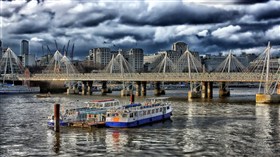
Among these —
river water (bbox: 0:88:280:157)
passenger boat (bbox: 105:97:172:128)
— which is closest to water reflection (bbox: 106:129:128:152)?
river water (bbox: 0:88:280:157)

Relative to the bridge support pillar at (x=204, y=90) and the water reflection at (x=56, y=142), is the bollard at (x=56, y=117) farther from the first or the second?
the bridge support pillar at (x=204, y=90)

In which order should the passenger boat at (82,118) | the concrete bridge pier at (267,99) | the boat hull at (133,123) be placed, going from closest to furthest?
the boat hull at (133,123) < the passenger boat at (82,118) < the concrete bridge pier at (267,99)

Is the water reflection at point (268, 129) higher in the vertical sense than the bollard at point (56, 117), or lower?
lower

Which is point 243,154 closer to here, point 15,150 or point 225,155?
point 225,155

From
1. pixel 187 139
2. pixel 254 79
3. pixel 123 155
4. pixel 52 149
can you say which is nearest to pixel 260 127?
pixel 187 139

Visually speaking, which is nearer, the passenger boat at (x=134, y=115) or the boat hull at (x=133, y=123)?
the boat hull at (x=133, y=123)

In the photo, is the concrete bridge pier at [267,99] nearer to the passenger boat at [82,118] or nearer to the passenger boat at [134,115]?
the passenger boat at [134,115]

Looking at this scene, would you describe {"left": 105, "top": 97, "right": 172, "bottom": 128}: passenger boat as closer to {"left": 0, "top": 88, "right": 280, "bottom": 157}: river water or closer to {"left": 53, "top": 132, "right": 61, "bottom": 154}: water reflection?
{"left": 0, "top": 88, "right": 280, "bottom": 157}: river water

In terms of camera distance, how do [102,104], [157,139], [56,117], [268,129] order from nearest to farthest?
[157,139] < [56,117] < [268,129] < [102,104]

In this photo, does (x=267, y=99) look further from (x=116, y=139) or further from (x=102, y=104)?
(x=116, y=139)

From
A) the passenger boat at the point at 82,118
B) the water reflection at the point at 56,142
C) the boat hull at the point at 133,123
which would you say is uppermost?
the passenger boat at the point at 82,118

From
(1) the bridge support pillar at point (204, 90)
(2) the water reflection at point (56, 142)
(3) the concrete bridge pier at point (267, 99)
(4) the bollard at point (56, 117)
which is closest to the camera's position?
(2) the water reflection at point (56, 142)

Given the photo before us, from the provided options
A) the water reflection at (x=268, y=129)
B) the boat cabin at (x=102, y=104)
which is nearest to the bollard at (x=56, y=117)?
the boat cabin at (x=102, y=104)

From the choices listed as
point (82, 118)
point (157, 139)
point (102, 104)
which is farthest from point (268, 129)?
point (102, 104)
